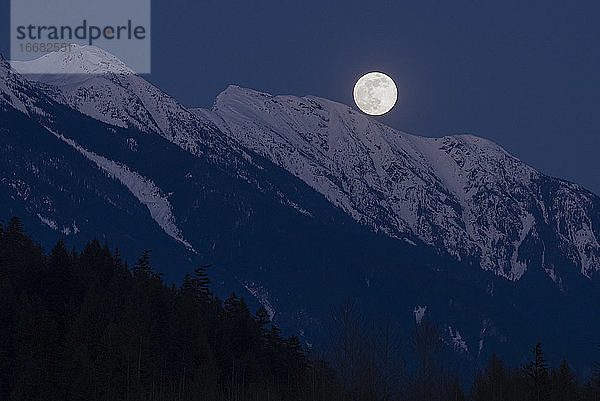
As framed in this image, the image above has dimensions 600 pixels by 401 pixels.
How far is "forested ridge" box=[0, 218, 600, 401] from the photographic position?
111 meters

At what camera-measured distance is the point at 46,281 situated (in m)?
130

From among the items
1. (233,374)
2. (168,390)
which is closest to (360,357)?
(233,374)

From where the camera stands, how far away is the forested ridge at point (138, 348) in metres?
111

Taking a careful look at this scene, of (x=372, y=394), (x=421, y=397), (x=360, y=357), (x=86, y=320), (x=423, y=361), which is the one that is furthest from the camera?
(x=423, y=361)

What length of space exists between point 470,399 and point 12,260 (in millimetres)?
81433

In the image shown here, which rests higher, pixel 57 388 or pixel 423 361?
pixel 423 361

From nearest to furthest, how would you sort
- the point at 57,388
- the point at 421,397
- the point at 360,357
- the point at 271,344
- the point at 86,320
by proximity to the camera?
the point at 57,388, the point at 86,320, the point at 271,344, the point at 360,357, the point at 421,397

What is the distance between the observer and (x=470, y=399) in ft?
620

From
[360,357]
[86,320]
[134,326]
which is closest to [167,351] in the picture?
[134,326]

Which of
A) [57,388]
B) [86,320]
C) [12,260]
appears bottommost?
[57,388]

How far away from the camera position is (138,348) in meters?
121

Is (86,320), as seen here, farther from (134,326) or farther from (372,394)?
(372,394)

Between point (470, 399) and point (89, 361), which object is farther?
point (470, 399)

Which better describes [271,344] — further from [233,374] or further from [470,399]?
[470,399]
